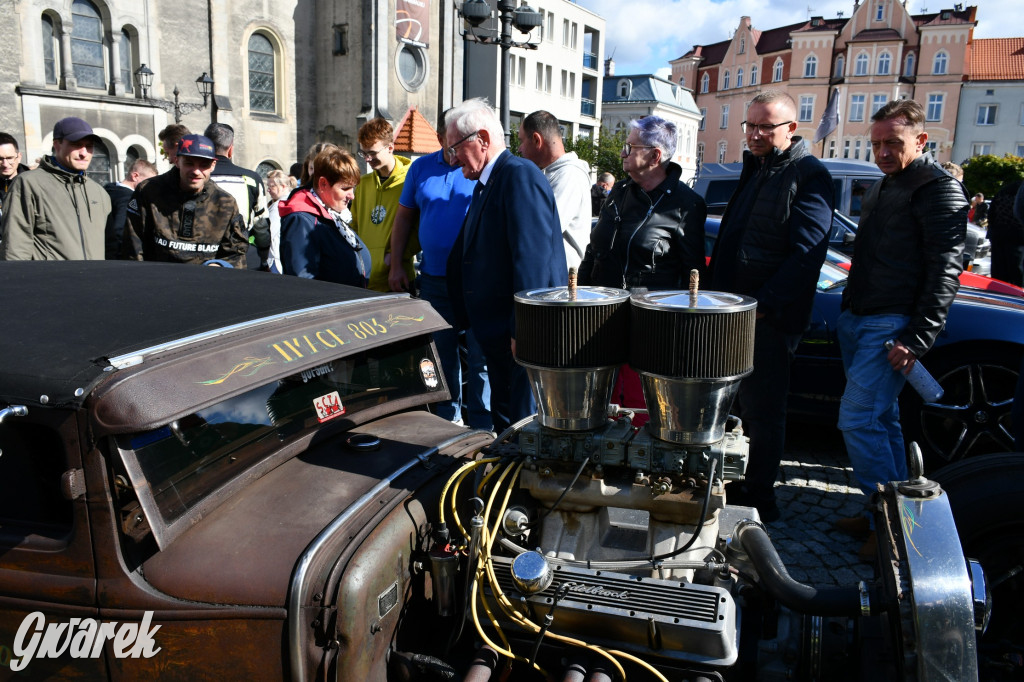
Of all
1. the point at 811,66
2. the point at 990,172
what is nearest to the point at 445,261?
the point at 990,172

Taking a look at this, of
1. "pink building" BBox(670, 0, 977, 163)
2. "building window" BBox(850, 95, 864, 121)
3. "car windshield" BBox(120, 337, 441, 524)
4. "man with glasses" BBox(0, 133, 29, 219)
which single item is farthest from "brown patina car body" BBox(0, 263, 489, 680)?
"building window" BBox(850, 95, 864, 121)

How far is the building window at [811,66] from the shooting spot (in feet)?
189

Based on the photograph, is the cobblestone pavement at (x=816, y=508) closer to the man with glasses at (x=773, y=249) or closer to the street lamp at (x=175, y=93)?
the man with glasses at (x=773, y=249)

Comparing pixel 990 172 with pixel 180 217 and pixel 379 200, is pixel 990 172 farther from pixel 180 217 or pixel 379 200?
pixel 180 217

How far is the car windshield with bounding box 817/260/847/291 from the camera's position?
16.2 feet

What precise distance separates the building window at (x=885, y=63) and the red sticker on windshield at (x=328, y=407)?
204 feet

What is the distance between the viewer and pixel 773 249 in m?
3.62

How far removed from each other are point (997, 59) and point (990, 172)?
27554 mm

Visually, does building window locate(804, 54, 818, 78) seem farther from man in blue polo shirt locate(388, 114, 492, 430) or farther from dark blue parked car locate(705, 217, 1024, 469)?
man in blue polo shirt locate(388, 114, 492, 430)

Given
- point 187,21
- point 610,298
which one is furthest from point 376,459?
point 187,21

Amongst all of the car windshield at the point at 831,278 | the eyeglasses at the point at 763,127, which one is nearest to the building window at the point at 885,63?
the car windshield at the point at 831,278

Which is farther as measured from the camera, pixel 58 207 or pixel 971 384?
pixel 58 207

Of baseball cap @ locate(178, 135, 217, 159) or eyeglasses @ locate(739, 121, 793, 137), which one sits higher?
eyeglasses @ locate(739, 121, 793, 137)

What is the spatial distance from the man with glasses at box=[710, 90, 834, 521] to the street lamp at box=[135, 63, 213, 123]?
20.8 meters
